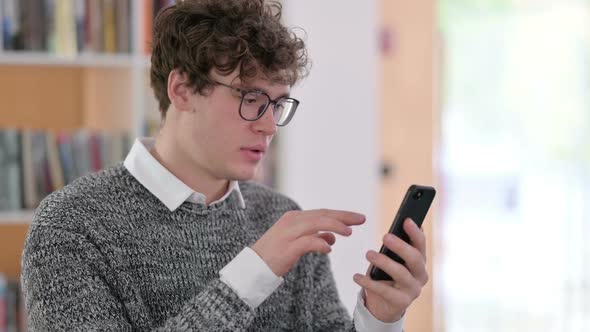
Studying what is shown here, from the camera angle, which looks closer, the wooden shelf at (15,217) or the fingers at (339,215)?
the fingers at (339,215)

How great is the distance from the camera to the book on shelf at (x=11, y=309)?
2785 millimetres

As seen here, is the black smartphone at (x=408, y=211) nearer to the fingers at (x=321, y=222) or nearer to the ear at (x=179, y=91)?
the fingers at (x=321, y=222)

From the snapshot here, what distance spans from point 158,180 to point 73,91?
171cm

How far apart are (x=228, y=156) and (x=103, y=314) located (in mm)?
344

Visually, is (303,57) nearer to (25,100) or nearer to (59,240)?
(59,240)

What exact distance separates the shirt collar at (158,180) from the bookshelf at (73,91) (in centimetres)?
136

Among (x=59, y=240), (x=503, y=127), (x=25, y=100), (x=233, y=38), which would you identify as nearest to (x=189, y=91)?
(x=233, y=38)

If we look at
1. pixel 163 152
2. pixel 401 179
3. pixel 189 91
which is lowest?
pixel 401 179

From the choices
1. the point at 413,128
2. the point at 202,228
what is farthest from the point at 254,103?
the point at 413,128

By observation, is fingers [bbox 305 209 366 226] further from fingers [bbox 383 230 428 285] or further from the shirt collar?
the shirt collar

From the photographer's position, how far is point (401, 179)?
15.1ft

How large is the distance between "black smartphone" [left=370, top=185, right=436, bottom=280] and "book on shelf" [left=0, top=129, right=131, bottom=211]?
65.8 inches

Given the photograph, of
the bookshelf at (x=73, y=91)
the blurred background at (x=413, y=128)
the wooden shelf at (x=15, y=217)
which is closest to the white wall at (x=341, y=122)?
the blurred background at (x=413, y=128)

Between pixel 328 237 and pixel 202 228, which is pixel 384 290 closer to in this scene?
pixel 328 237
